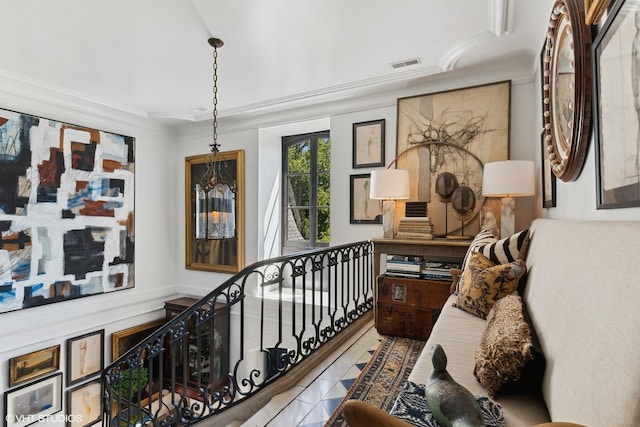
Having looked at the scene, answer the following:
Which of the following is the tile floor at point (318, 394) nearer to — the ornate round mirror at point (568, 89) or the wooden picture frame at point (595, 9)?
the ornate round mirror at point (568, 89)

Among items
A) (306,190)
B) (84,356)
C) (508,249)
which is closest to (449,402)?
(508,249)

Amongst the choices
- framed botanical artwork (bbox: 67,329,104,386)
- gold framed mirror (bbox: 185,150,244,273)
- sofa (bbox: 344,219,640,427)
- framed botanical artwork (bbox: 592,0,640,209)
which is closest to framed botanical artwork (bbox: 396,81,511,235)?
sofa (bbox: 344,219,640,427)

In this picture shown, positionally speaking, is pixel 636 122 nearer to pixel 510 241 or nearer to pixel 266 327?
pixel 510 241

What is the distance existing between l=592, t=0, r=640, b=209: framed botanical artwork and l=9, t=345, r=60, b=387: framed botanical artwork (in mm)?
5043

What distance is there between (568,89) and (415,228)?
1.68 m

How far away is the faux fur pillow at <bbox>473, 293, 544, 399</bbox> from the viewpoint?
101 cm

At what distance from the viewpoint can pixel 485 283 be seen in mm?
1791

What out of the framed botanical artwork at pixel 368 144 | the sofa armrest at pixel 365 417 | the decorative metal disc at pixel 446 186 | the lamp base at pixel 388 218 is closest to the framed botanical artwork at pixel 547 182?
the decorative metal disc at pixel 446 186

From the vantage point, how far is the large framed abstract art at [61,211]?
11.2ft

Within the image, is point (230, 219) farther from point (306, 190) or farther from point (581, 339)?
point (581, 339)

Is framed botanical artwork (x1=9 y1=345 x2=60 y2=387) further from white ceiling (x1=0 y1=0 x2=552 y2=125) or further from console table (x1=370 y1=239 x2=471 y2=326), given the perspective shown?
console table (x1=370 y1=239 x2=471 y2=326)

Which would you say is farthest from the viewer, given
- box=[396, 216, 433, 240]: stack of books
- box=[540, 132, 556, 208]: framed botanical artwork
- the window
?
the window

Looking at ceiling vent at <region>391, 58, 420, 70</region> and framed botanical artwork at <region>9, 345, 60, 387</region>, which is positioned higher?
ceiling vent at <region>391, 58, 420, 70</region>

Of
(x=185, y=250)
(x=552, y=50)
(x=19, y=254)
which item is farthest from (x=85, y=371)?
(x=552, y=50)
